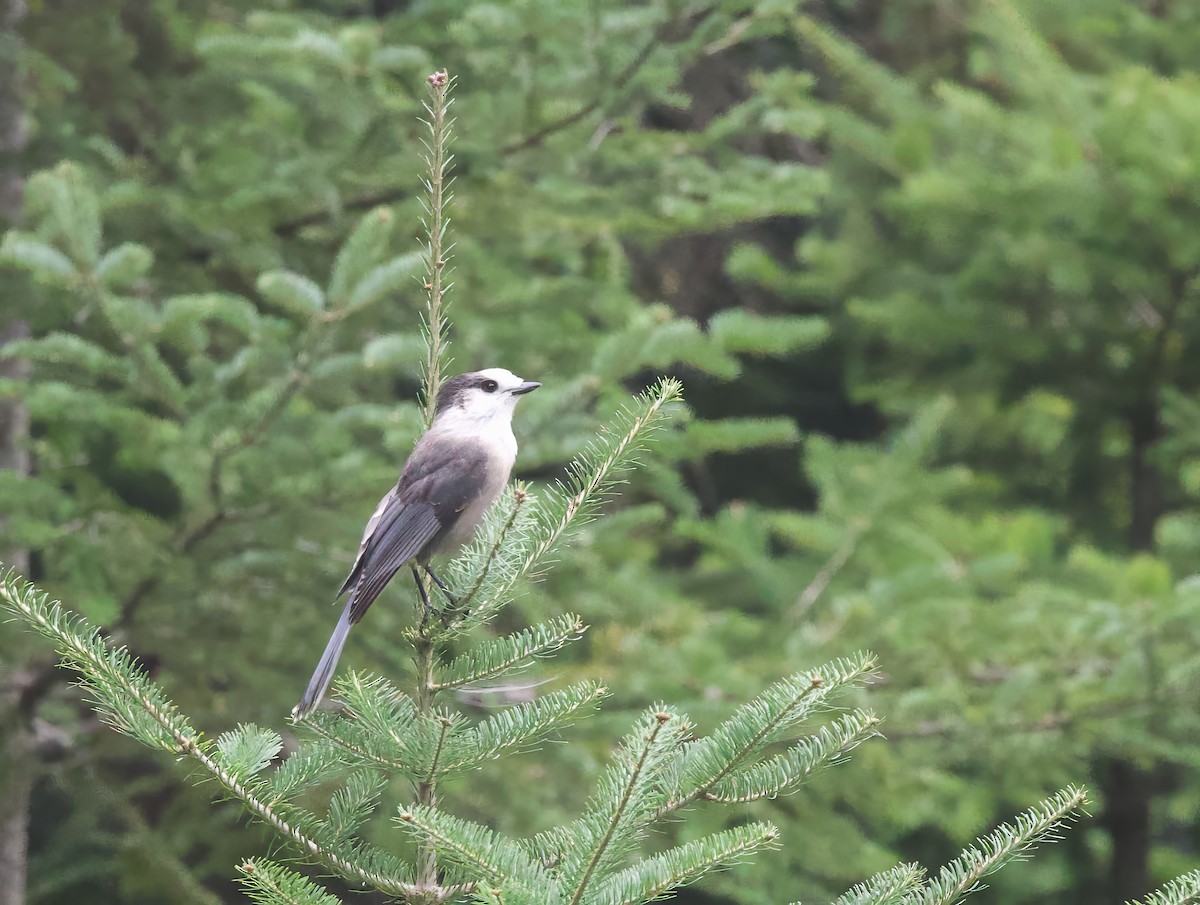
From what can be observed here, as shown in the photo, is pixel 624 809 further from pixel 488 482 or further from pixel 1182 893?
pixel 488 482

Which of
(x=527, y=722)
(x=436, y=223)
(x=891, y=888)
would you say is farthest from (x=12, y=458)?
(x=891, y=888)

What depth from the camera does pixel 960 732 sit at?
5.07 metres

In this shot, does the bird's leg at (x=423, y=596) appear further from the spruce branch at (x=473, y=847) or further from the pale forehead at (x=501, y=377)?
the pale forehead at (x=501, y=377)

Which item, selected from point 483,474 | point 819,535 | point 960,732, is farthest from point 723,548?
point 483,474

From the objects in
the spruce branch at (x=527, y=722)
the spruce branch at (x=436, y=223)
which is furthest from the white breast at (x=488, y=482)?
the spruce branch at (x=527, y=722)

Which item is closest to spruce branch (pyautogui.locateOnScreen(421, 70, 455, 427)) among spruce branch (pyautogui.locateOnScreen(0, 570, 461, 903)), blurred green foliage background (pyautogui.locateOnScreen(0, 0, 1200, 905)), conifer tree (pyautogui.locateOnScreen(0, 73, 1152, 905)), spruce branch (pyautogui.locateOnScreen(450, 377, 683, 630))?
conifer tree (pyautogui.locateOnScreen(0, 73, 1152, 905))

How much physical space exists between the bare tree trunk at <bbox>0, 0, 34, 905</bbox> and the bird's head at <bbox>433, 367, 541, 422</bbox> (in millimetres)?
1532

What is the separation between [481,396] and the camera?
327cm

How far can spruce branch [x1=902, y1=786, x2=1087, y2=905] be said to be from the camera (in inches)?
68.2

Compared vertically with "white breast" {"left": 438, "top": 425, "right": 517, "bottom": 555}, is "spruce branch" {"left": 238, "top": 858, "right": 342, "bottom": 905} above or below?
above

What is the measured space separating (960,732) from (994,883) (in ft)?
9.46

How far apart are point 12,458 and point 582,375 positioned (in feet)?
7.57

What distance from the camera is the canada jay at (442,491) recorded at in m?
2.68

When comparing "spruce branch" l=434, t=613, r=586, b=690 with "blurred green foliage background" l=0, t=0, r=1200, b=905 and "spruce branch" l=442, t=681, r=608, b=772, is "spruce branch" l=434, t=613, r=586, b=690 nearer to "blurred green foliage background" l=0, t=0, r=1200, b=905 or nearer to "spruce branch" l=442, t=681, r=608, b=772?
"spruce branch" l=442, t=681, r=608, b=772
